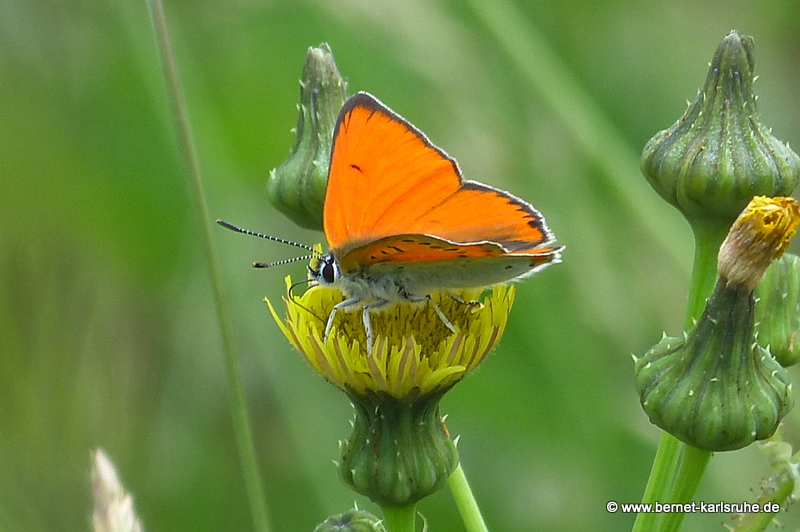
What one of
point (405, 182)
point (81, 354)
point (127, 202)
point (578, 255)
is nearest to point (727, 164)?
point (405, 182)

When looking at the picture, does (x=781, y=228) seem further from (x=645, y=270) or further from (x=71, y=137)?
(x=71, y=137)

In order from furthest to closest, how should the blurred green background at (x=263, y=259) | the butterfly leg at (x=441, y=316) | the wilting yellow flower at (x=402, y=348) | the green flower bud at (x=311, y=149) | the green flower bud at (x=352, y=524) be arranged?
the blurred green background at (x=263, y=259) < the green flower bud at (x=311, y=149) < the butterfly leg at (x=441, y=316) < the wilting yellow flower at (x=402, y=348) < the green flower bud at (x=352, y=524)

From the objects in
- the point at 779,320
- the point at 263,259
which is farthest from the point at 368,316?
the point at 263,259

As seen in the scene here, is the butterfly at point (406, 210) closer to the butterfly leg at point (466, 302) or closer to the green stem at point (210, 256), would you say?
the butterfly leg at point (466, 302)

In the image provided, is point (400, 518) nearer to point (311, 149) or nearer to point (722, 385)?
point (722, 385)

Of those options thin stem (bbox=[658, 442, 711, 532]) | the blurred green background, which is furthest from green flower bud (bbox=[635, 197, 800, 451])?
the blurred green background

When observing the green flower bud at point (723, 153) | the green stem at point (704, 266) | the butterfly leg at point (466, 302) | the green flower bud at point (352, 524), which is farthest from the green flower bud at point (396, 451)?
the green flower bud at point (723, 153)

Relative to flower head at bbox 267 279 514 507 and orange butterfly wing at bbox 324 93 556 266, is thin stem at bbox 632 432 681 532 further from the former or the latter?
orange butterfly wing at bbox 324 93 556 266
